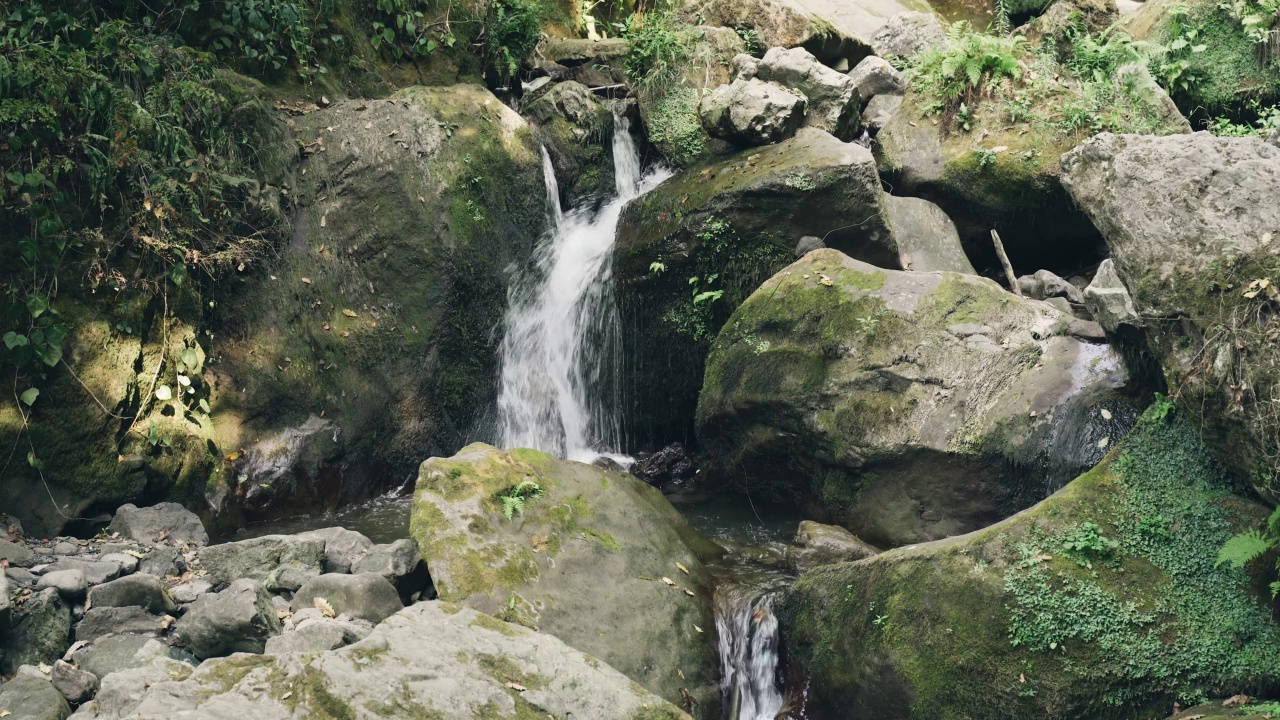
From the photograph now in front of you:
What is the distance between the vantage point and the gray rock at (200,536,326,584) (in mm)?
6148

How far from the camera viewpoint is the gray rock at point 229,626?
502 cm

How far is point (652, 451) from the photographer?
10.6m

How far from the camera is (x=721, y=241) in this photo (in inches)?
387

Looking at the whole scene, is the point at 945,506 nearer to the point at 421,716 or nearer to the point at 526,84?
the point at 421,716

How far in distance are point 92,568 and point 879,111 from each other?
1045 cm

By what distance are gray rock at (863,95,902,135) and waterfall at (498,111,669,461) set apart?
425 cm

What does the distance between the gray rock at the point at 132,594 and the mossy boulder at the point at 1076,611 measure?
3.94 m

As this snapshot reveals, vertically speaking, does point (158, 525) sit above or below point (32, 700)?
below

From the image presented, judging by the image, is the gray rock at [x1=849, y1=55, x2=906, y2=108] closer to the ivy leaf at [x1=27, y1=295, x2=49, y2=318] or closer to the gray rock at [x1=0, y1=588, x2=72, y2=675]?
the ivy leaf at [x1=27, y1=295, x2=49, y2=318]

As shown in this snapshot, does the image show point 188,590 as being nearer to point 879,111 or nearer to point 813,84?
point 813,84

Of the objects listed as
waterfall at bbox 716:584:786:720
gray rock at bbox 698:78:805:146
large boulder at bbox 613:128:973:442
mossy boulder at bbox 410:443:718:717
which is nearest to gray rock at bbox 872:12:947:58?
gray rock at bbox 698:78:805:146

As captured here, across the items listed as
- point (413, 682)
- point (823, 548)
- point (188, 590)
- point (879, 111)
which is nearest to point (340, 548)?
point (188, 590)

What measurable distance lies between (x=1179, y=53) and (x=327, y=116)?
10.2m

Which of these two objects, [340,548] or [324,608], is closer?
[324,608]
